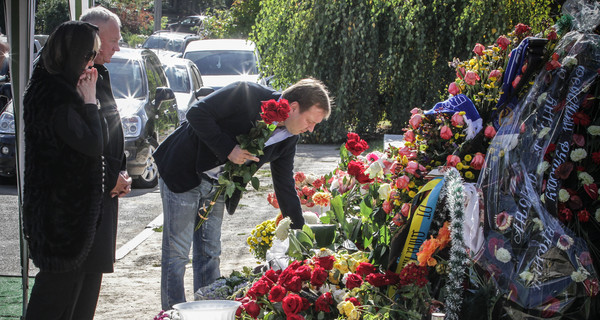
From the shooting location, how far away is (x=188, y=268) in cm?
585

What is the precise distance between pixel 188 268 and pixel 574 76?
3911mm

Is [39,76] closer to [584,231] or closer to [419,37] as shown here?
[584,231]

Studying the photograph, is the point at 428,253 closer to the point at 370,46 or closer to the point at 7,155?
the point at 7,155

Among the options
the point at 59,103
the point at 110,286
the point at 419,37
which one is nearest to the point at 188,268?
the point at 110,286

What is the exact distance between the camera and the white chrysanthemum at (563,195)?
2641 millimetres

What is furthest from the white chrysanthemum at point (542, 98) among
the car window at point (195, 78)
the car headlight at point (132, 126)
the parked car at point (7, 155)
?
the car window at point (195, 78)

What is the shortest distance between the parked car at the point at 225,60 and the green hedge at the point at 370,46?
701 millimetres

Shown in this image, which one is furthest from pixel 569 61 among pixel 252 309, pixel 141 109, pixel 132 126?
pixel 141 109

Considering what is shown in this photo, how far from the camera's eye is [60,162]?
314 cm

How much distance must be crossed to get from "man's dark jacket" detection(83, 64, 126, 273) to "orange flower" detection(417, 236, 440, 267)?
1.50 metres

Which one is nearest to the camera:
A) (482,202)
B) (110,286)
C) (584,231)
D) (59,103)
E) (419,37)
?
(584,231)

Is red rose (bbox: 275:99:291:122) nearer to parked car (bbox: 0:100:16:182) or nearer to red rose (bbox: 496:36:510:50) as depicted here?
red rose (bbox: 496:36:510:50)

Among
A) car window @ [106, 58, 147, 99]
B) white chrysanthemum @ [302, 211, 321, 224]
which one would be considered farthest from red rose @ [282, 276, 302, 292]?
car window @ [106, 58, 147, 99]

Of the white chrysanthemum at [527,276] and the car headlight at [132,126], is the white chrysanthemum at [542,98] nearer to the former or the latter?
the white chrysanthemum at [527,276]
